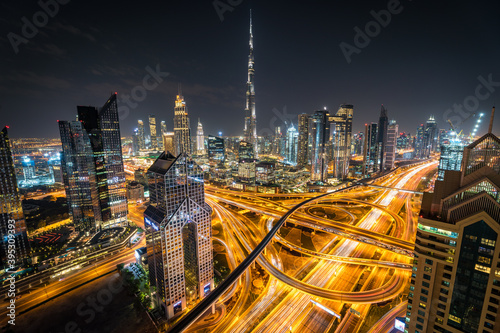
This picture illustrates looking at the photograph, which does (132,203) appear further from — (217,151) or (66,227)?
(217,151)

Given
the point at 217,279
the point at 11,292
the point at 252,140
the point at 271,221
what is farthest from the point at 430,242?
the point at 252,140

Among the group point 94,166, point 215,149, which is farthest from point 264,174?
point 215,149

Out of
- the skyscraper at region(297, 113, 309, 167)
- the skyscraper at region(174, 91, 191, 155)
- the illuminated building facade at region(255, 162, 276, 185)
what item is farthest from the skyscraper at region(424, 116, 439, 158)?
the skyscraper at region(174, 91, 191, 155)

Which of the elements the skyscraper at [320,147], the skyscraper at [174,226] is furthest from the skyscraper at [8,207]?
the skyscraper at [320,147]

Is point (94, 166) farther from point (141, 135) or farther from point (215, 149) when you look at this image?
point (141, 135)

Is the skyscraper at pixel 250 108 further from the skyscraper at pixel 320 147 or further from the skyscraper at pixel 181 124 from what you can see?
the skyscraper at pixel 320 147
